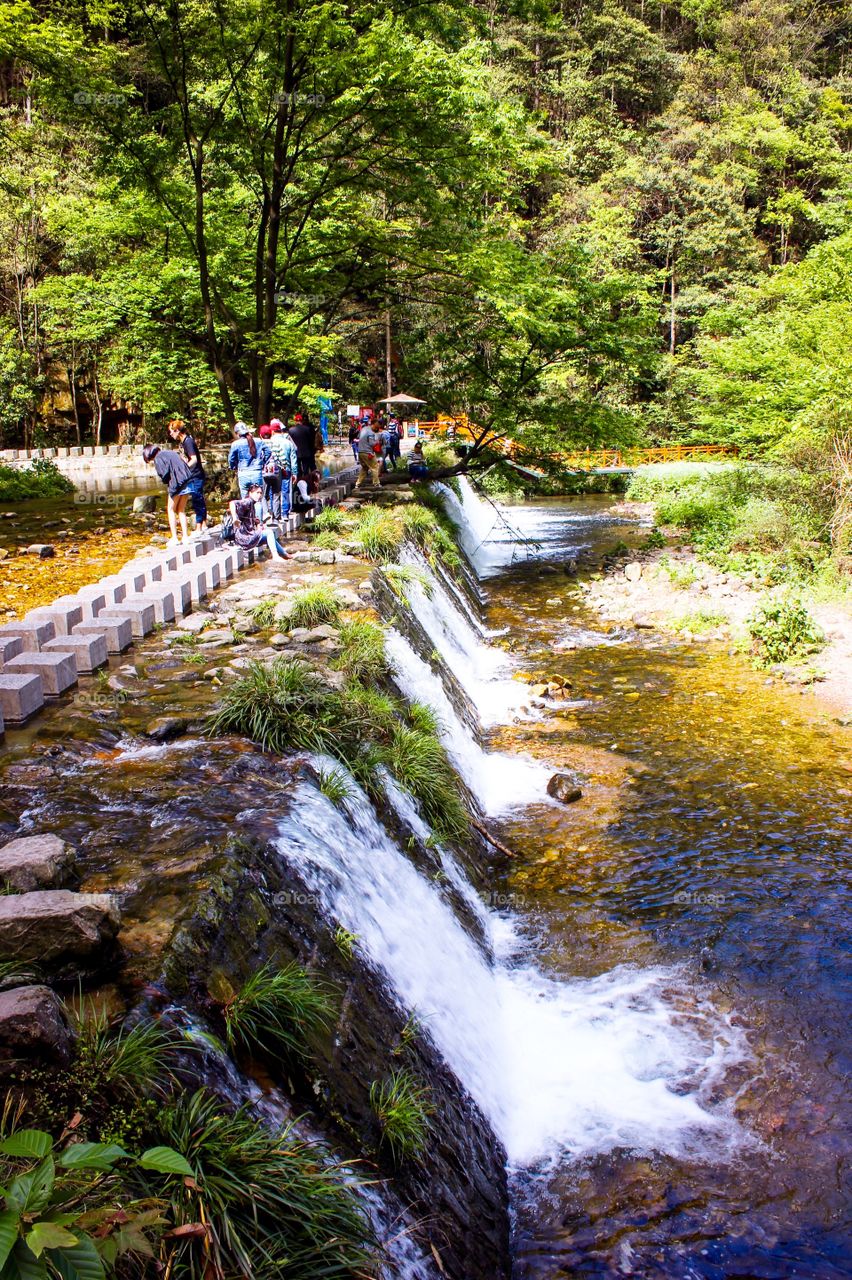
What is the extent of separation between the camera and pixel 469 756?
994 cm

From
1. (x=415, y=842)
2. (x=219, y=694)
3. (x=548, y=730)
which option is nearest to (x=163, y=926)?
(x=415, y=842)

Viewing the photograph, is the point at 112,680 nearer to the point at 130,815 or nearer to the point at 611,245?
the point at 130,815

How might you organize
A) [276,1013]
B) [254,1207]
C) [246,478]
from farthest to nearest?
[246,478], [276,1013], [254,1207]

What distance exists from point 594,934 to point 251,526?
8393 mm

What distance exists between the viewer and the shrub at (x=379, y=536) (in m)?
13.5

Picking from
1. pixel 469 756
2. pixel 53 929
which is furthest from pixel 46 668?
pixel 469 756

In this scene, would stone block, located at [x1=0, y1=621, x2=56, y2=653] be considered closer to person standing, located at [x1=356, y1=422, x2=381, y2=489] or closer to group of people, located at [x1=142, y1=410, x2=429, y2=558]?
group of people, located at [x1=142, y1=410, x2=429, y2=558]

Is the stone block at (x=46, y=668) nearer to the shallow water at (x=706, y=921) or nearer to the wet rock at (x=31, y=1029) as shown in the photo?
the shallow water at (x=706, y=921)

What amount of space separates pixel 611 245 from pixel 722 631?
30.6 metres

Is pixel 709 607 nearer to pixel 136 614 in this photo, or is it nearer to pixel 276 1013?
pixel 136 614

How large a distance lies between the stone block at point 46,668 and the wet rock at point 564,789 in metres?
5.22

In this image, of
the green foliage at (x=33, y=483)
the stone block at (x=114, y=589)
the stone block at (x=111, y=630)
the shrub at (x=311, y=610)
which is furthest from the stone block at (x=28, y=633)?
the green foliage at (x=33, y=483)

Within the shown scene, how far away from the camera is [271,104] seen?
1511cm

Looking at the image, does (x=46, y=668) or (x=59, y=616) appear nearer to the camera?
(x=46, y=668)
